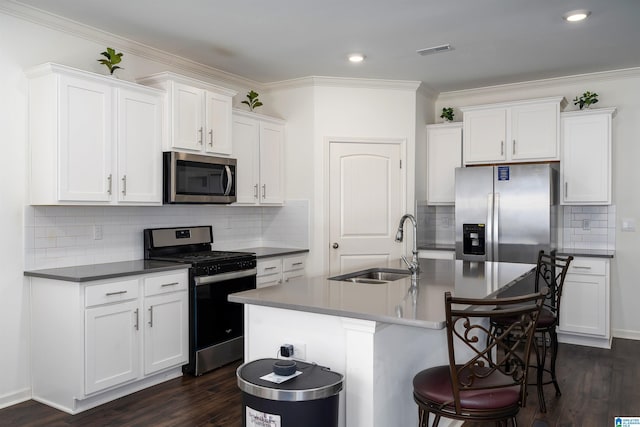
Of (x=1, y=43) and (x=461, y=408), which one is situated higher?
(x=1, y=43)

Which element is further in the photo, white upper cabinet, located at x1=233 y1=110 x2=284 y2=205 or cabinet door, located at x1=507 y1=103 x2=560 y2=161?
cabinet door, located at x1=507 y1=103 x2=560 y2=161

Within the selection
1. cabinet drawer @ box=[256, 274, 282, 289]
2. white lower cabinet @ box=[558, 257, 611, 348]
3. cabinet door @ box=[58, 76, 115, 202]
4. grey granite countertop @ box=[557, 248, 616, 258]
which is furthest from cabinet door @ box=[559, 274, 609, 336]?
cabinet door @ box=[58, 76, 115, 202]

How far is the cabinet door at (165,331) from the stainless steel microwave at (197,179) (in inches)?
31.2

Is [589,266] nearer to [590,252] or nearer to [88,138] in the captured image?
[590,252]

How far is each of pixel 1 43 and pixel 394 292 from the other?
294 centimetres

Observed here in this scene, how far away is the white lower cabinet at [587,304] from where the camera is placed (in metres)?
4.60

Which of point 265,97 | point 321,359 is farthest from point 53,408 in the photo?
point 265,97

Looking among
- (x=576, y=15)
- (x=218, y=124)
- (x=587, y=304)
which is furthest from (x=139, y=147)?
(x=587, y=304)

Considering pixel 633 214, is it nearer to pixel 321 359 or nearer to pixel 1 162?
pixel 321 359

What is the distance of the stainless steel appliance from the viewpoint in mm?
3852

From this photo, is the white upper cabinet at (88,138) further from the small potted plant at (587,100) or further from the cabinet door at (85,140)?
the small potted plant at (587,100)

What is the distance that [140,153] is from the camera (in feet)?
12.4

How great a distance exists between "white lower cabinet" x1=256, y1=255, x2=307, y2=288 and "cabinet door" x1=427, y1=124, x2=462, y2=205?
1682 millimetres

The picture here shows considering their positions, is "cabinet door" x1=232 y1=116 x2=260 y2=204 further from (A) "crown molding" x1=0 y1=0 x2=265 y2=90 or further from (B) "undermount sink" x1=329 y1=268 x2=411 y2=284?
(B) "undermount sink" x1=329 y1=268 x2=411 y2=284
